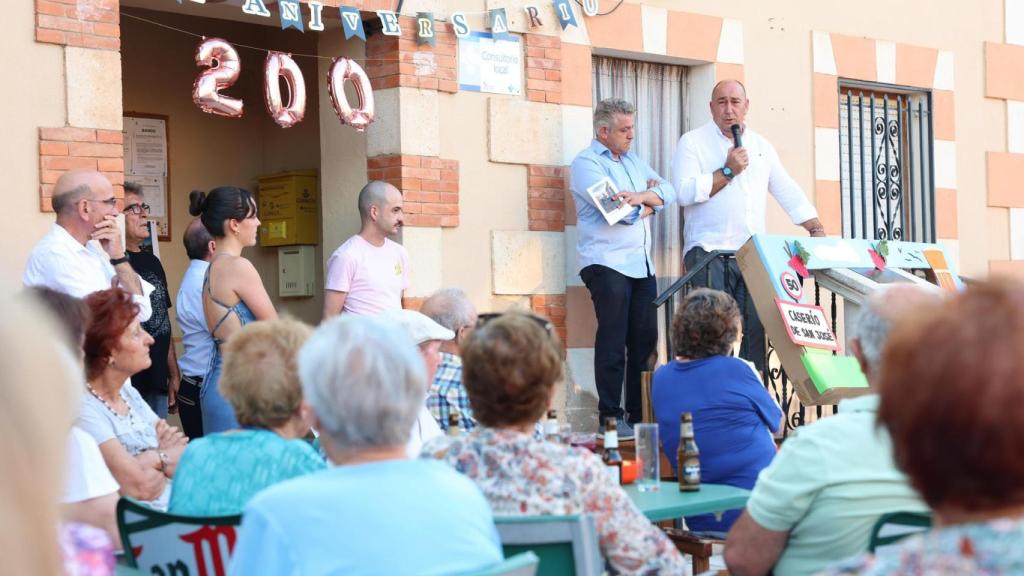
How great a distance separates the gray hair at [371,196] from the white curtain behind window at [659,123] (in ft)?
6.91

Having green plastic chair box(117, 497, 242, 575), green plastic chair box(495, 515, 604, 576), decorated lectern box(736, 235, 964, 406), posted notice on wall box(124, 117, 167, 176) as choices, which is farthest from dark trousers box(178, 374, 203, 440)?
green plastic chair box(495, 515, 604, 576)

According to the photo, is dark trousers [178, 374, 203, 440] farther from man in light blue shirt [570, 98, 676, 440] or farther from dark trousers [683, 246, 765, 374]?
dark trousers [683, 246, 765, 374]

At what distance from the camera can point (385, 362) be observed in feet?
8.50

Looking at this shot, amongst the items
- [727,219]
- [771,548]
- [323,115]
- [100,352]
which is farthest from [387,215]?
[771,548]

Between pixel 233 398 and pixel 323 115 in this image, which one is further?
pixel 323 115

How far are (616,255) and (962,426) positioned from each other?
6206mm

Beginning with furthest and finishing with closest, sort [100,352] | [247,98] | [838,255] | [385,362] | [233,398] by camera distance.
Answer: [247,98] < [838,255] < [100,352] < [233,398] < [385,362]

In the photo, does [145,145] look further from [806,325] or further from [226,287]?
[806,325]

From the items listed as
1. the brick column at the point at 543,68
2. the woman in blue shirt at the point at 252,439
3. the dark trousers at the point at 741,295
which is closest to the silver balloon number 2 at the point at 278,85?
the brick column at the point at 543,68

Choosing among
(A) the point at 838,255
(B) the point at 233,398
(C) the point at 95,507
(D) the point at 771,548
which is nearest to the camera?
(D) the point at 771,548

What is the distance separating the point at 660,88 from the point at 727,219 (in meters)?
1.19

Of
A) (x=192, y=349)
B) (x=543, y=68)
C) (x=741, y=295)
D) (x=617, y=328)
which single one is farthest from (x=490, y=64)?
(x=192, y=349)

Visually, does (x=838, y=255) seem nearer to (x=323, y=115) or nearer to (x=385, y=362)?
(x=323, y=115)

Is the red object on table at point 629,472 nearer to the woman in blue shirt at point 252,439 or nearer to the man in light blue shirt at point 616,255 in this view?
the woman in blue shirt at point 252,439
